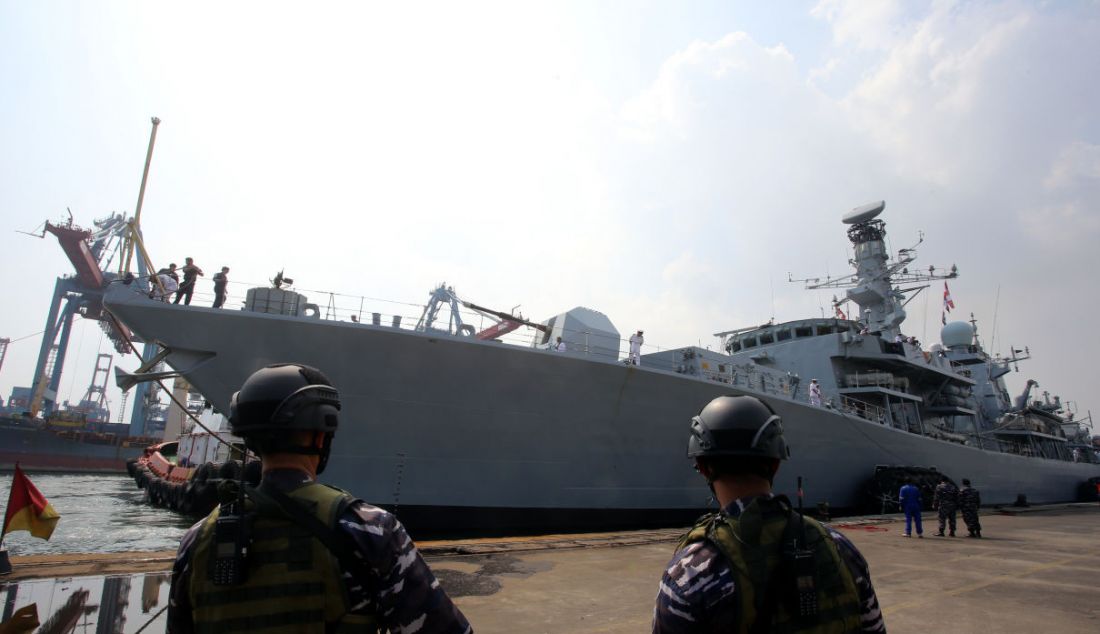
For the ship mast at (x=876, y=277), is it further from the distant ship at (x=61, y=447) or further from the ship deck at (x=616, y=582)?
the distant ship at (x=61, y=447)

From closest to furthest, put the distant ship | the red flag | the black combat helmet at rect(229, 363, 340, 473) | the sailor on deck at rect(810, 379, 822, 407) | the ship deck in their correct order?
1. the black combat helmet at rect(229, 363, 340, 473)
2. the ship deck
3. the red flag
4. the sailor on deck at rect(810, 379, 822, 407)
5. the distant ship

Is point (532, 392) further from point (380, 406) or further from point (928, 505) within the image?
point (928, 505)

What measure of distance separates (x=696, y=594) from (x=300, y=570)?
0.80 meters

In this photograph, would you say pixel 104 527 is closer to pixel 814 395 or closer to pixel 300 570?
pixel 300 570

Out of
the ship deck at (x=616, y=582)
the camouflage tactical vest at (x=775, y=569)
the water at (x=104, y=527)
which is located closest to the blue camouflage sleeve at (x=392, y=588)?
the camouflage tactical vest at (x=775, y=569)

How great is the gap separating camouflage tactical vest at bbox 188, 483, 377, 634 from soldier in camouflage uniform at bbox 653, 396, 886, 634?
26.0 inches

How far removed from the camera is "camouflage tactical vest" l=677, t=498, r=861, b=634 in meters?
1.17

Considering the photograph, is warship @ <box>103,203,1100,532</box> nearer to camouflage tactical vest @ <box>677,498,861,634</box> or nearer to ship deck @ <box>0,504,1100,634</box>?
ship deck @ <box>0,504,1100,634</box>

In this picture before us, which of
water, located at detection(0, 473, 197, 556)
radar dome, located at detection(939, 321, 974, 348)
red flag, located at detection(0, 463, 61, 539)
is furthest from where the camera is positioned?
radar dome, located at detection(939, 321, 974, 348)

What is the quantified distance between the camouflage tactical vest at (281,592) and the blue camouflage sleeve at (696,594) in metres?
0.61

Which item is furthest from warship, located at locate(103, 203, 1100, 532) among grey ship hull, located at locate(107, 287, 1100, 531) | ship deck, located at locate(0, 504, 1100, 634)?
ship deck, located at locate(0, 504, 1100, 634)

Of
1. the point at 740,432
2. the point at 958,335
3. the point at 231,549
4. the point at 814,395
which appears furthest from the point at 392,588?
the point at 958,335

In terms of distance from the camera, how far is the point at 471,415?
897cm

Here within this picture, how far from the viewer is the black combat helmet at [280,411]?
1319 millimetres
